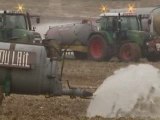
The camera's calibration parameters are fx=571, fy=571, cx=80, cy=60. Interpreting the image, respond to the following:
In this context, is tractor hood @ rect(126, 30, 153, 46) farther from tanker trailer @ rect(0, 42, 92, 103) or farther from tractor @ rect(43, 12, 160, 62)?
tanker trailer @ rect(0, 42, 92, 103)

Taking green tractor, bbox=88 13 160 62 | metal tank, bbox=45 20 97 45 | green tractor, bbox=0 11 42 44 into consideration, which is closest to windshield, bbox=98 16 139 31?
green tractor, bbox=88 13 160 62

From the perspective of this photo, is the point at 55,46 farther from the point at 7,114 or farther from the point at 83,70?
the point at 83,70

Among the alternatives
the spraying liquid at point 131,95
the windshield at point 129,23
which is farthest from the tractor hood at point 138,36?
the spraying liquid at point 131,95

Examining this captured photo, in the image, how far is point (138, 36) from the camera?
23.0 metres

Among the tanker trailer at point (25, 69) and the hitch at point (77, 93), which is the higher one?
the tanker trailer at point (25, 69)

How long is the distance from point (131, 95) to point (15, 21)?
43.1ft

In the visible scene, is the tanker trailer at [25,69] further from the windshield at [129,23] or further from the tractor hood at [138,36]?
the windshield at [129,23]

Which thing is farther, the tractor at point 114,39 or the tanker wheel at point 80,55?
the tanker wheel at point 80,55

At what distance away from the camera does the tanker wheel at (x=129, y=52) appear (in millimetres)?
22531

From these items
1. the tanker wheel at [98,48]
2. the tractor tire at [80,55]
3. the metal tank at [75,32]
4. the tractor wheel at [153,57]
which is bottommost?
the tractor tire at [80,55]

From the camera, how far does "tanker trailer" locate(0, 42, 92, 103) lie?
8.92m

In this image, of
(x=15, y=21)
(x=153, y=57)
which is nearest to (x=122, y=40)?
(x=153, y=57)

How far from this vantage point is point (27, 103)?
10.5m

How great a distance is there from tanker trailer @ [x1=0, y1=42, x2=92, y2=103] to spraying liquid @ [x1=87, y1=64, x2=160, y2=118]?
2.89 feet
